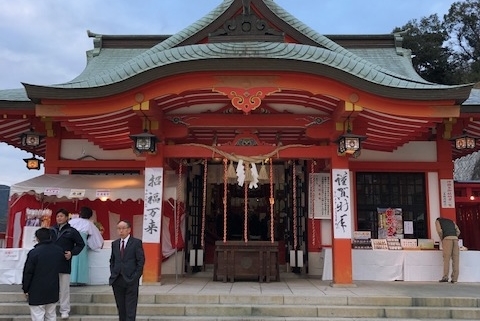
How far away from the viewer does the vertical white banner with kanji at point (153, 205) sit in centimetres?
863

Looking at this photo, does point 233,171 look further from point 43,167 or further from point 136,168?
point 43,167

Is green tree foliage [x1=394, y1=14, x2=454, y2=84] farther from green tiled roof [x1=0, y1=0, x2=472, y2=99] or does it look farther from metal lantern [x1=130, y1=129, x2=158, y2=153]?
metal lantern [x1=130, y1=129, x2=158, y2=153]

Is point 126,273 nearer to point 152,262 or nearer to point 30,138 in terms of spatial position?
point 152,262

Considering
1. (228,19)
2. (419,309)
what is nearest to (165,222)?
(228,19)

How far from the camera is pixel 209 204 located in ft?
42.5

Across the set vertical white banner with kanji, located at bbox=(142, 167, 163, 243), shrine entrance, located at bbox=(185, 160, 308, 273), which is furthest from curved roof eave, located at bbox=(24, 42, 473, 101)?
shrine entrance, located at bbox=(185, 160, 308, 273)

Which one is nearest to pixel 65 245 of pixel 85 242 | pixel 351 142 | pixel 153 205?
pixel 85 242

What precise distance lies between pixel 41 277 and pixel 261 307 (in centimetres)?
335

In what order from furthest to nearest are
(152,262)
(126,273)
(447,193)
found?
(447,193), (152,262), (126,273)

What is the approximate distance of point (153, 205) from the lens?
28.7 ft

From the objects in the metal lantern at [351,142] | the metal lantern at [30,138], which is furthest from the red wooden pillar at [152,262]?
the metal lantern at [351,142]

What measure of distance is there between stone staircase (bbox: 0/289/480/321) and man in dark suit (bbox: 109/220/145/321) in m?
1.38

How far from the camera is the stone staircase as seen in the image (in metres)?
6.93

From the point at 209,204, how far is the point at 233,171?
14.1ft
